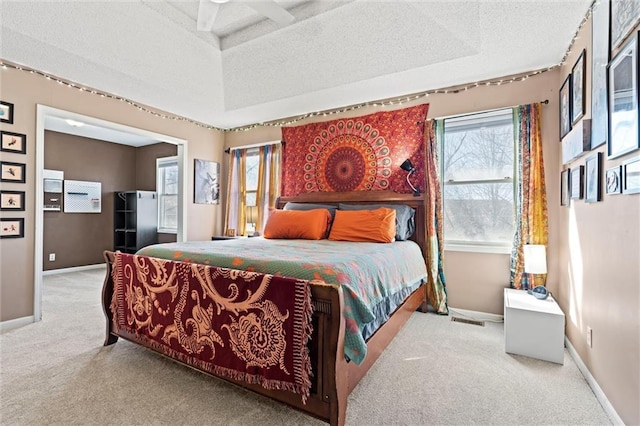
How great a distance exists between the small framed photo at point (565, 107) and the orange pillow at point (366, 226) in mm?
1634

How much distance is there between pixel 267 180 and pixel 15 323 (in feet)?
10.4

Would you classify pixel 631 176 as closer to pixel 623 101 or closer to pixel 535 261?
pixel 623 101

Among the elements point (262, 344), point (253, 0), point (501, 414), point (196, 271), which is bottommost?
point (501, 414)

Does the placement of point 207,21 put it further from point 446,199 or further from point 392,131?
point 446,199

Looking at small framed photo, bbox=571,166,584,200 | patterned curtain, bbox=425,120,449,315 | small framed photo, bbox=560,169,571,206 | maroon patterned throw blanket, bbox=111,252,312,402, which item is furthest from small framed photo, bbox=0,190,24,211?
small framed photo, bbox=560,169,571,206

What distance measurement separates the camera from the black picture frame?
4.63 feet

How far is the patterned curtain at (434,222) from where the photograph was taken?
10.9 ft

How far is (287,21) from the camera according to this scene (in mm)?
2422

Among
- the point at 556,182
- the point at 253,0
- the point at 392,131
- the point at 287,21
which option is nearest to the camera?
the point at 253,0

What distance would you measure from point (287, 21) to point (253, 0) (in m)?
0.40

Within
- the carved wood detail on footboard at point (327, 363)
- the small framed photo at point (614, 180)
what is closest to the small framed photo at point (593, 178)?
the small framed photo at point (614, 180)

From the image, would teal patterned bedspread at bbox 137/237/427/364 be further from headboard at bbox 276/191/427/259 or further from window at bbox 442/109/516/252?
window at bbox 442/109/516/252

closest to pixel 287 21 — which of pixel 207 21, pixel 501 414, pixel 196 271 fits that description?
pixel 207 21

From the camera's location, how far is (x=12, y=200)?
2906 millimetres
